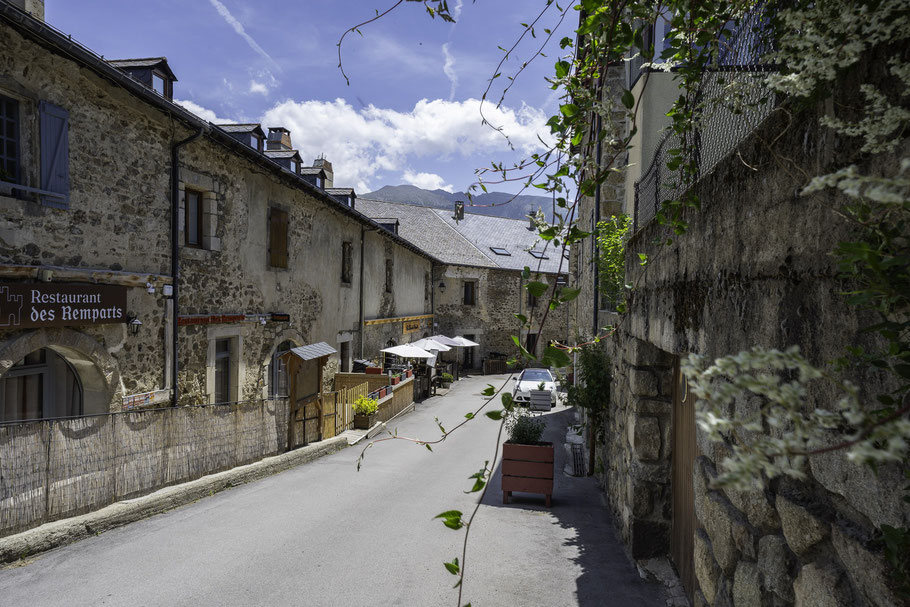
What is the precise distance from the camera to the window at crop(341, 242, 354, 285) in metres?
15.9

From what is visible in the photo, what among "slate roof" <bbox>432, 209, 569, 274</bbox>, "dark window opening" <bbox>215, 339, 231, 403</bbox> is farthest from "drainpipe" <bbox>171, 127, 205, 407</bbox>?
"slate roof" <bbox>432, 209, 569, 274</bbox>

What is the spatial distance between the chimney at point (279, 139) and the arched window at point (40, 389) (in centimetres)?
1047

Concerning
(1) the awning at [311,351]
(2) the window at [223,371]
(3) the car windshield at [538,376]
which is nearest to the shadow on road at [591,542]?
(1) the awning at [311,351]

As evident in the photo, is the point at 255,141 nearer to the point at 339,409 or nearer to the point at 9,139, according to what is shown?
the point at 9,139

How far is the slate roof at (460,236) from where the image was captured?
95.7 feet

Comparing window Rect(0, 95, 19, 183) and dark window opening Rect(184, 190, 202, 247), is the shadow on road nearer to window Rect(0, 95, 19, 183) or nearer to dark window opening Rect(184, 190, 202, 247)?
dark window opening Rect(184, 190, 202, 247)

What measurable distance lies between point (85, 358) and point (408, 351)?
39.0 feet

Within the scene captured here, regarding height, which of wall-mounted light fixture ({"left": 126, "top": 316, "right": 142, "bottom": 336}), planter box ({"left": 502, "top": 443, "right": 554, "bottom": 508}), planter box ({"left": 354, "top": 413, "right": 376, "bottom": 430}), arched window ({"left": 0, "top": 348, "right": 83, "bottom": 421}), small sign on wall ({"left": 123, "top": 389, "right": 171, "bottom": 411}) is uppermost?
wall-mounted light fixture ({"left": 126, "top": 316, "right": 142, "bottom": 336})

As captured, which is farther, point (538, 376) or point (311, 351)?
point (538, 376)

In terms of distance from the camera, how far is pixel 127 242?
7.97 m

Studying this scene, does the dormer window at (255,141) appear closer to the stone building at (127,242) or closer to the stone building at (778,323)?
the stone building at (127,242)

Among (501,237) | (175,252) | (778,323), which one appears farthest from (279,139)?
(501,237)

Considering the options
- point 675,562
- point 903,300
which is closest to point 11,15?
point 903,300

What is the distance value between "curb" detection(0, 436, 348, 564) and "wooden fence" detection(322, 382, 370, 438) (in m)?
1.65
